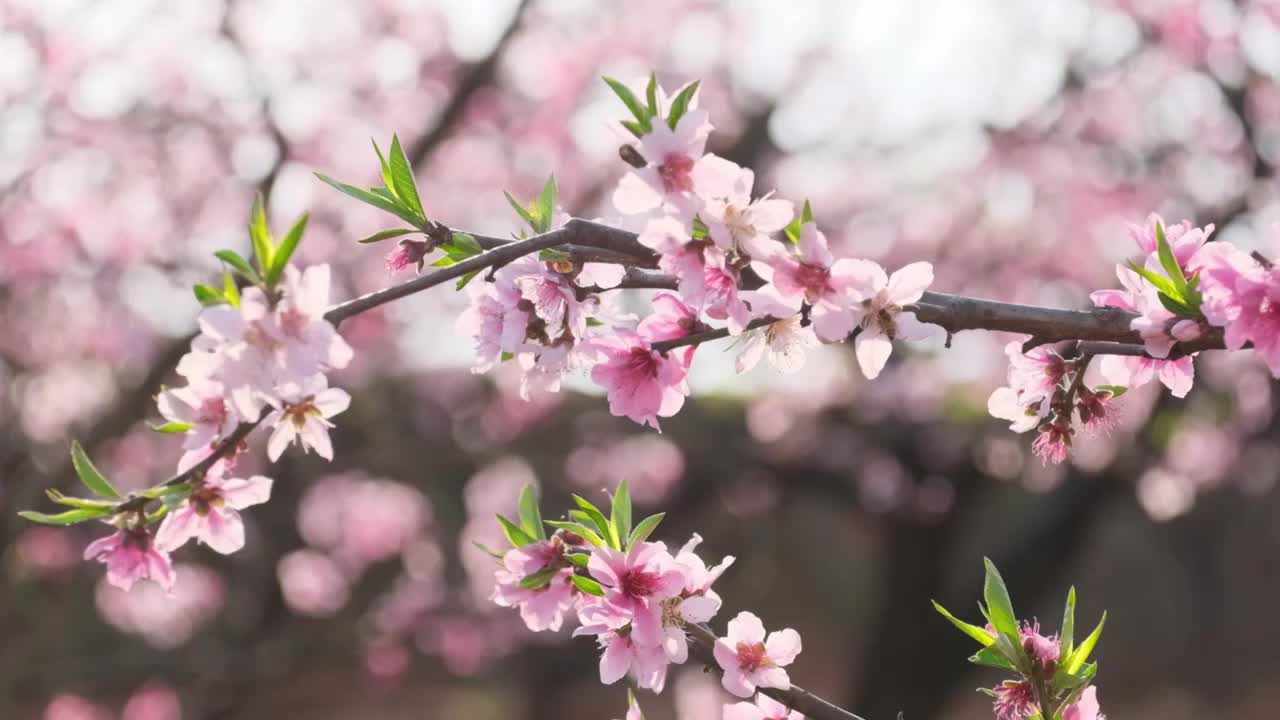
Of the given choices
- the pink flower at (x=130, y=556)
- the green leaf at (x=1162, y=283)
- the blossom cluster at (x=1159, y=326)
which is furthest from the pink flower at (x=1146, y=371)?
the pink flower at (x=130, y=556)

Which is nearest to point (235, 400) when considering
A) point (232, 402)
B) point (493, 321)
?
point (232, 402)

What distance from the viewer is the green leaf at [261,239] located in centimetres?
144

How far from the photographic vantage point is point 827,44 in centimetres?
859

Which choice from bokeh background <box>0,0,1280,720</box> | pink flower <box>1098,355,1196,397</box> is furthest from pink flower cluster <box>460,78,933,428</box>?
bokeh background <box>0,0,1280,720</box>

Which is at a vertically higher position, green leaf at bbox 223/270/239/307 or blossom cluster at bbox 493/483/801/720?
green leaf at bbox 223/270/239/307

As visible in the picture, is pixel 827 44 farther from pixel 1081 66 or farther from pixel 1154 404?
pixel 1154 404

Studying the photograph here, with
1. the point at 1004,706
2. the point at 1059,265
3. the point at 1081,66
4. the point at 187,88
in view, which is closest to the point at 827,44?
the point at 1081,66

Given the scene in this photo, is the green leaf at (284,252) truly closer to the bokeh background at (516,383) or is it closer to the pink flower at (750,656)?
the pink flower at (750,656)

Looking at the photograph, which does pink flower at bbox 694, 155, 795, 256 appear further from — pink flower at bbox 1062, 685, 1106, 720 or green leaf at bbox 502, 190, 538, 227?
pink flower at bbox 1062, 685, 1106, 720

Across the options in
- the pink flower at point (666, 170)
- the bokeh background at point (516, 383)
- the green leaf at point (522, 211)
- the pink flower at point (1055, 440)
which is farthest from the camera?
the bokeh background at point (516, 383)

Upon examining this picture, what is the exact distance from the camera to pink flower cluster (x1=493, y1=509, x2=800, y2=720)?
5.62 ft

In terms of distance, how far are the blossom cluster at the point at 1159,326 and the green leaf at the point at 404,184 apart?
0.91m

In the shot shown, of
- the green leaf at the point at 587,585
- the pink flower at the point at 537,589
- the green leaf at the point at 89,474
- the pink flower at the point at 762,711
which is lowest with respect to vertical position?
the pink flower at the point at 762,711

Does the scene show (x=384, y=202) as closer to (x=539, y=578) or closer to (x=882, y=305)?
(x=539, y=578)
